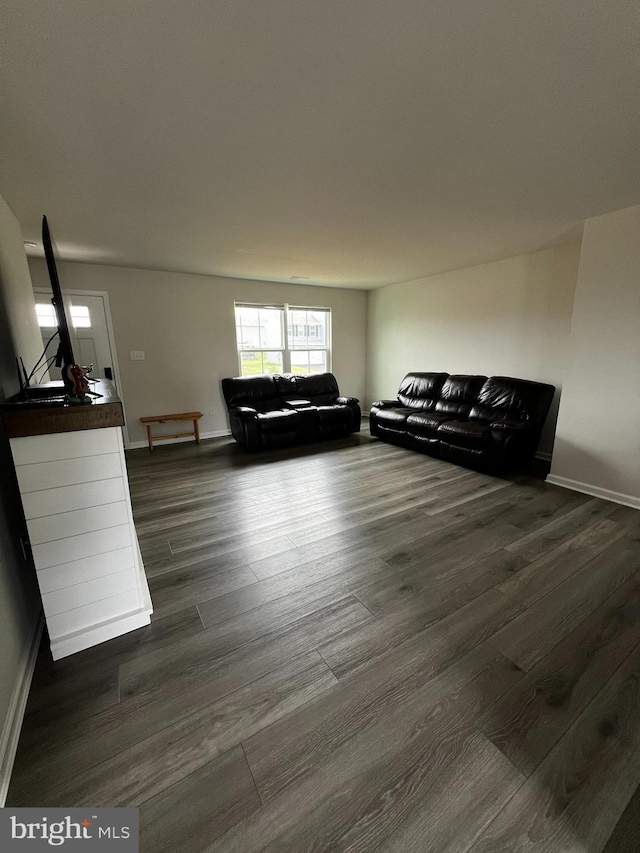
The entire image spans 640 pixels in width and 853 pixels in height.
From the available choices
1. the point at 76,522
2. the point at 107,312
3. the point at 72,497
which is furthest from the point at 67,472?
the point at 107,312

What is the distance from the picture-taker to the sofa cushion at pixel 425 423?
4230mm

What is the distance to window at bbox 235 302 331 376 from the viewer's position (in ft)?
18.4

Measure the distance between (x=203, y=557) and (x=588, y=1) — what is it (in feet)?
9.96

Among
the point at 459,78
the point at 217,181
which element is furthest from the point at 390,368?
the point at 459,78

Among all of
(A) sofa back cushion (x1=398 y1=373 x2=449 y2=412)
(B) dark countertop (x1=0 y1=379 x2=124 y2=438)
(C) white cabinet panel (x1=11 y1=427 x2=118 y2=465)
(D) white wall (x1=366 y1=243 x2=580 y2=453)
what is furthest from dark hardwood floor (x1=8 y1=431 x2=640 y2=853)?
(A) sofa back cushion (x1=398 y1=373 x2=449 y2=412)

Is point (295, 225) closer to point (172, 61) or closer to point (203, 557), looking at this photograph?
point (172, 61)

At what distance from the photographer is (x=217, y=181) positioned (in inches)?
86.7

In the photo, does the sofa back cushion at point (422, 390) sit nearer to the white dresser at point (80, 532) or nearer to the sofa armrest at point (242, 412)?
the sofa armrest at point (242, 412)

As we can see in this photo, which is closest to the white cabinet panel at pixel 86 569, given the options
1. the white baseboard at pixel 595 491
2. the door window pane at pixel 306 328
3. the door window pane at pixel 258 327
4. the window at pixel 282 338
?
the white baseboard at pixel 595 491

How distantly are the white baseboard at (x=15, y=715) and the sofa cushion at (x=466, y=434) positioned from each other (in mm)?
3805

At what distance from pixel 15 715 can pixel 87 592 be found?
1.47ft

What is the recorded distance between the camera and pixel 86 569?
5.18ft

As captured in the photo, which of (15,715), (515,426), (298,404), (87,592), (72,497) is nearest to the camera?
(15,715)

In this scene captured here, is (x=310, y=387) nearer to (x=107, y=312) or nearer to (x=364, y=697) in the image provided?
(x=107, y=312)
